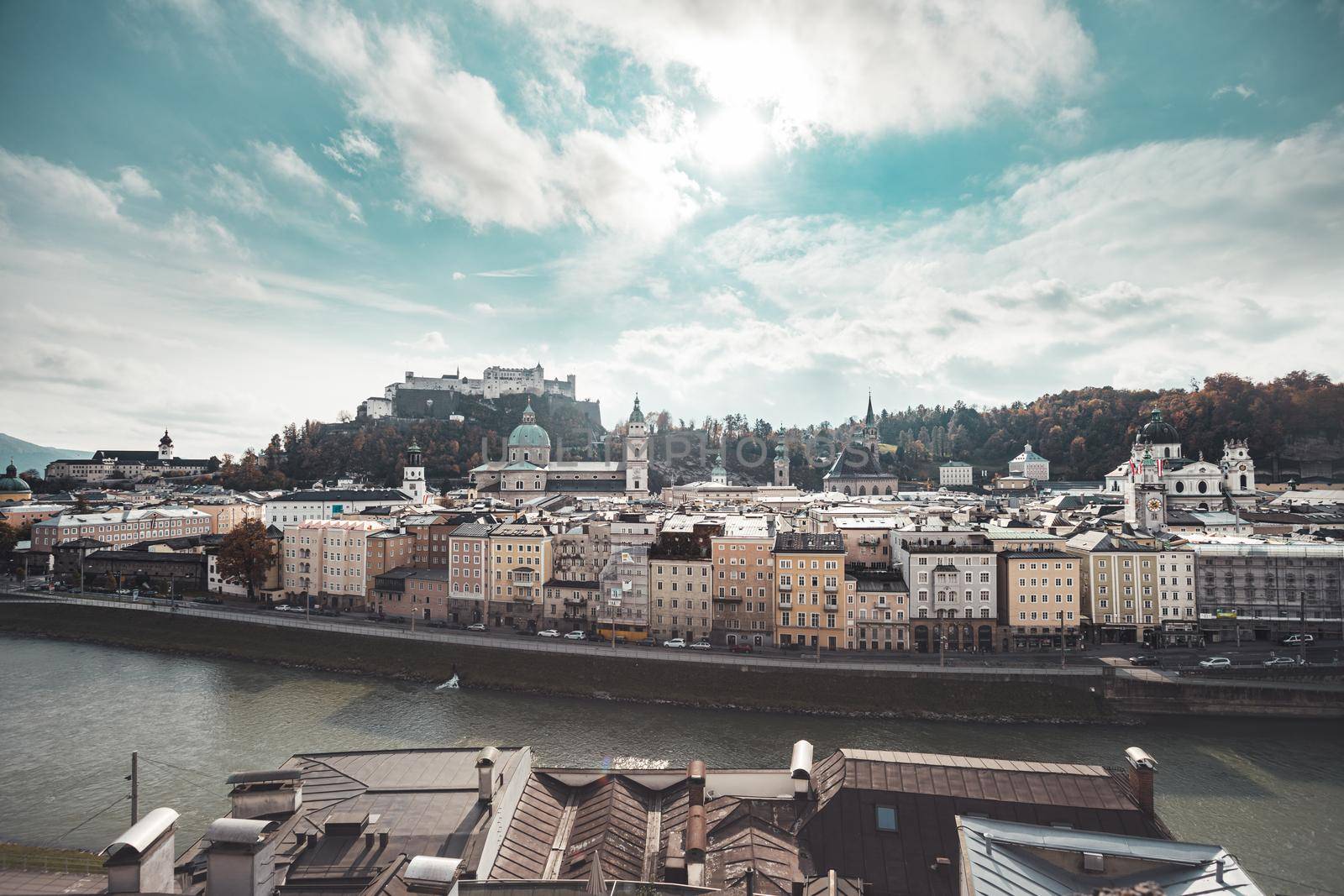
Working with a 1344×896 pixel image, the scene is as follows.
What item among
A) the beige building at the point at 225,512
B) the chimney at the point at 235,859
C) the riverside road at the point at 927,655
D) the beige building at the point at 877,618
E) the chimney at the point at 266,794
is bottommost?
the riverside road at the point at 927,655

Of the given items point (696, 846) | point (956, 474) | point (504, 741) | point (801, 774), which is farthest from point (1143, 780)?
point (956, 474)

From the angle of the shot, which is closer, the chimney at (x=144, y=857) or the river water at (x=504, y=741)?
the chimney at (x=144, y=857)

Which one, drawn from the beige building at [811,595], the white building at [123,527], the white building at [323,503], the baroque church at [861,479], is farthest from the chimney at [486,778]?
the baroque church at [861,479]

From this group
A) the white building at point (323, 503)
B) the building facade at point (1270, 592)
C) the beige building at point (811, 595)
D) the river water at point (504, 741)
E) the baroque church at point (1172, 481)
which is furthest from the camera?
the white building at point (323, 503)

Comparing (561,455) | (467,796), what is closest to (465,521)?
(467,796)

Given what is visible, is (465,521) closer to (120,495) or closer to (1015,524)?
(1015,524)

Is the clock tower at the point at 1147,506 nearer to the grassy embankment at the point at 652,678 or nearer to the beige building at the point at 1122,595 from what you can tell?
the beige building at the point at 1122,595

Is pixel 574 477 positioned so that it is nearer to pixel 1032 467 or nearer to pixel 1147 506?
pixel 1147 506
